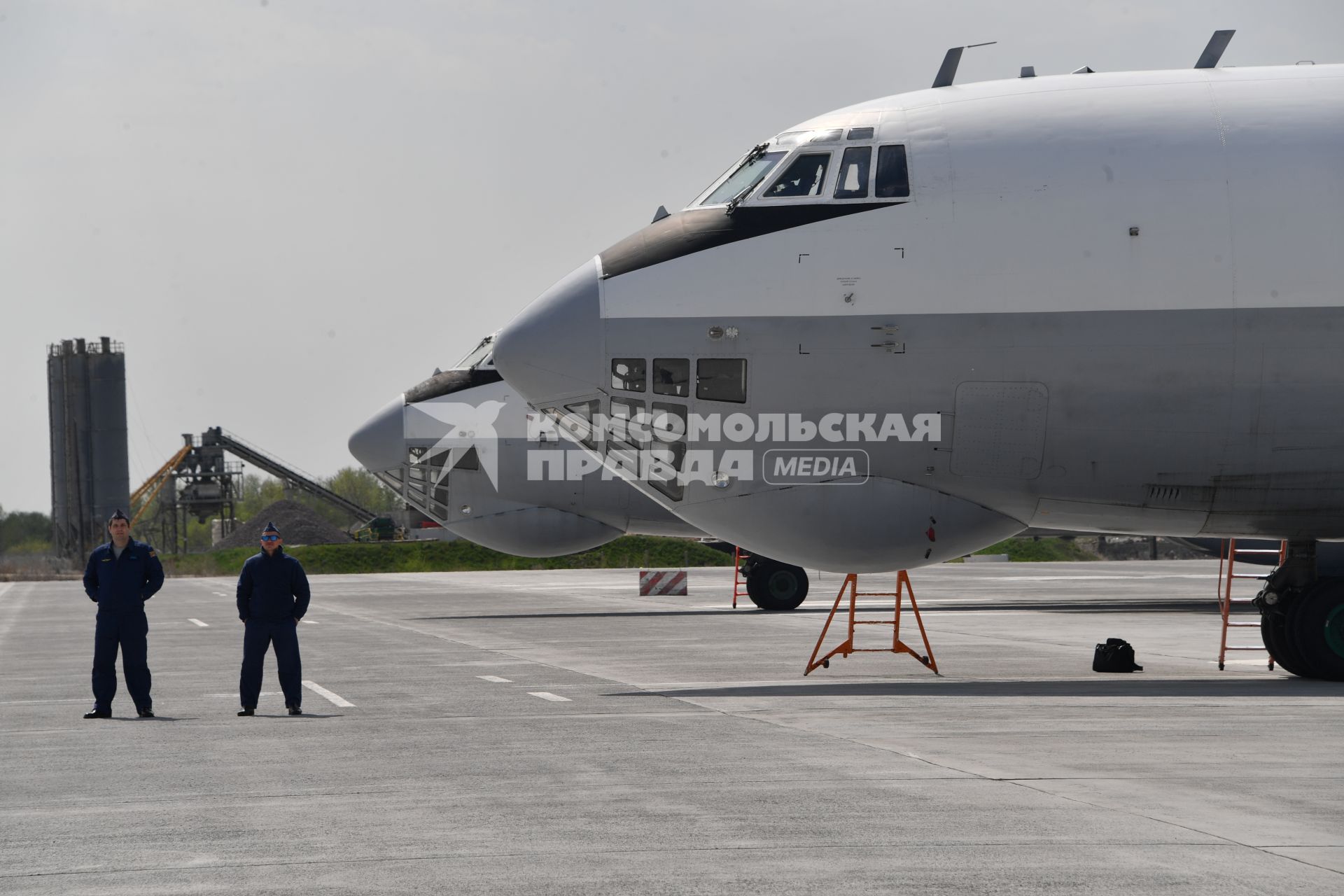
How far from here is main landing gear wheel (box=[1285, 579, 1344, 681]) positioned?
54.9 feet

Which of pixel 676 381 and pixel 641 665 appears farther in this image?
pixel 641 665

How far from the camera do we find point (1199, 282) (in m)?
16.0

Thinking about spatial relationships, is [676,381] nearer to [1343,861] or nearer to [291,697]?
[291,697]

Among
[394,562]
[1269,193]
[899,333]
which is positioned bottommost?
[394,562]

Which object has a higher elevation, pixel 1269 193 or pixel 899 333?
pixel 1269 193

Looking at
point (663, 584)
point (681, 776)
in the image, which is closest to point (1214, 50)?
point (681, 776)

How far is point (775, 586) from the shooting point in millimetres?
32250

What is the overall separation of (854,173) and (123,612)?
8.81 metres

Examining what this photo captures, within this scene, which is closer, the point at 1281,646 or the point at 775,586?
the point at 1281,646

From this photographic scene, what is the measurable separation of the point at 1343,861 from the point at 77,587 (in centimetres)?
5944

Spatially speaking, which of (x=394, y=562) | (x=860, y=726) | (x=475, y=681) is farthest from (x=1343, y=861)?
(x=394, y=562)

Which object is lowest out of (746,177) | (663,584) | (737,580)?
(663,584)

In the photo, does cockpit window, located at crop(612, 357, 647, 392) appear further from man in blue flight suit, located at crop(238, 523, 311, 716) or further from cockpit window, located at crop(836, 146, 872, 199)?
man in blue flight suit, located at crop(238, 523, 311, 716)

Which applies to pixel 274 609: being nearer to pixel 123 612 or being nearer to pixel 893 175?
pixel 123 612
